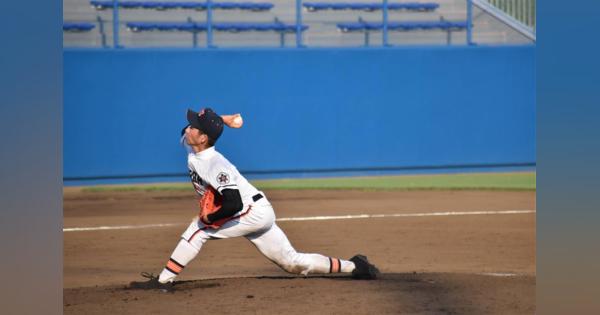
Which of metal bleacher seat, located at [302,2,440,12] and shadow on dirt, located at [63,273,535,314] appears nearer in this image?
shadow on dirt, located at [63,273,535,314]

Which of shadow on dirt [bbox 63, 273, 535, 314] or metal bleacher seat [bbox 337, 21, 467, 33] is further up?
metal bleacher seat [bbox 337, 21, 467, 33]

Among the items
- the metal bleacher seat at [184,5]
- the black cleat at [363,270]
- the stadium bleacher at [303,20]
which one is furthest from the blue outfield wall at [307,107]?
the black cleat at [363,270]

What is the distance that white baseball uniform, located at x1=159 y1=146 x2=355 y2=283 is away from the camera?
6.96 m

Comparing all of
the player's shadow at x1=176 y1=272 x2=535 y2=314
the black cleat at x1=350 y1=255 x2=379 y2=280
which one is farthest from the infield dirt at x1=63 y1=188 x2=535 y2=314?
the black cleat at x1=350 y1=255 x2=379 y2=280

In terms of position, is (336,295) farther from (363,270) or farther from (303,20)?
(303,20)

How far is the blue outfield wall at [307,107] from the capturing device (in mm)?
17562

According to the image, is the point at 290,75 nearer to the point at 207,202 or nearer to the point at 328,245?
the point at 328,245

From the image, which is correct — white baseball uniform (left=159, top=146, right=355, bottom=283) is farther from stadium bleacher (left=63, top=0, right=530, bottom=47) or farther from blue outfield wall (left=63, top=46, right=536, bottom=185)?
stadium bleacher (left=63, top=0, right=530, bottom=47)

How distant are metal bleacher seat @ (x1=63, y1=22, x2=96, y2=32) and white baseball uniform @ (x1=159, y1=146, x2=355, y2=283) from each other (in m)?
12.0

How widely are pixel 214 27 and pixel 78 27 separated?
9.58 feet

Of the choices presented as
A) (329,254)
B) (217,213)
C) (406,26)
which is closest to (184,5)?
(406,26)

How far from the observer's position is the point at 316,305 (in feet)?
21.4

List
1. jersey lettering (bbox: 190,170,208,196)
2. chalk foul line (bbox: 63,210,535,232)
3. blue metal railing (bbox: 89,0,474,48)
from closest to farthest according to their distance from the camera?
jersey lettering (bbox: 190,170,208,196) < chalk foul line (bbox: 63,210,535,232) < blue metal railing (bbox: 89,0,474,48)

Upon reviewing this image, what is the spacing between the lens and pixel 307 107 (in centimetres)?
1853
